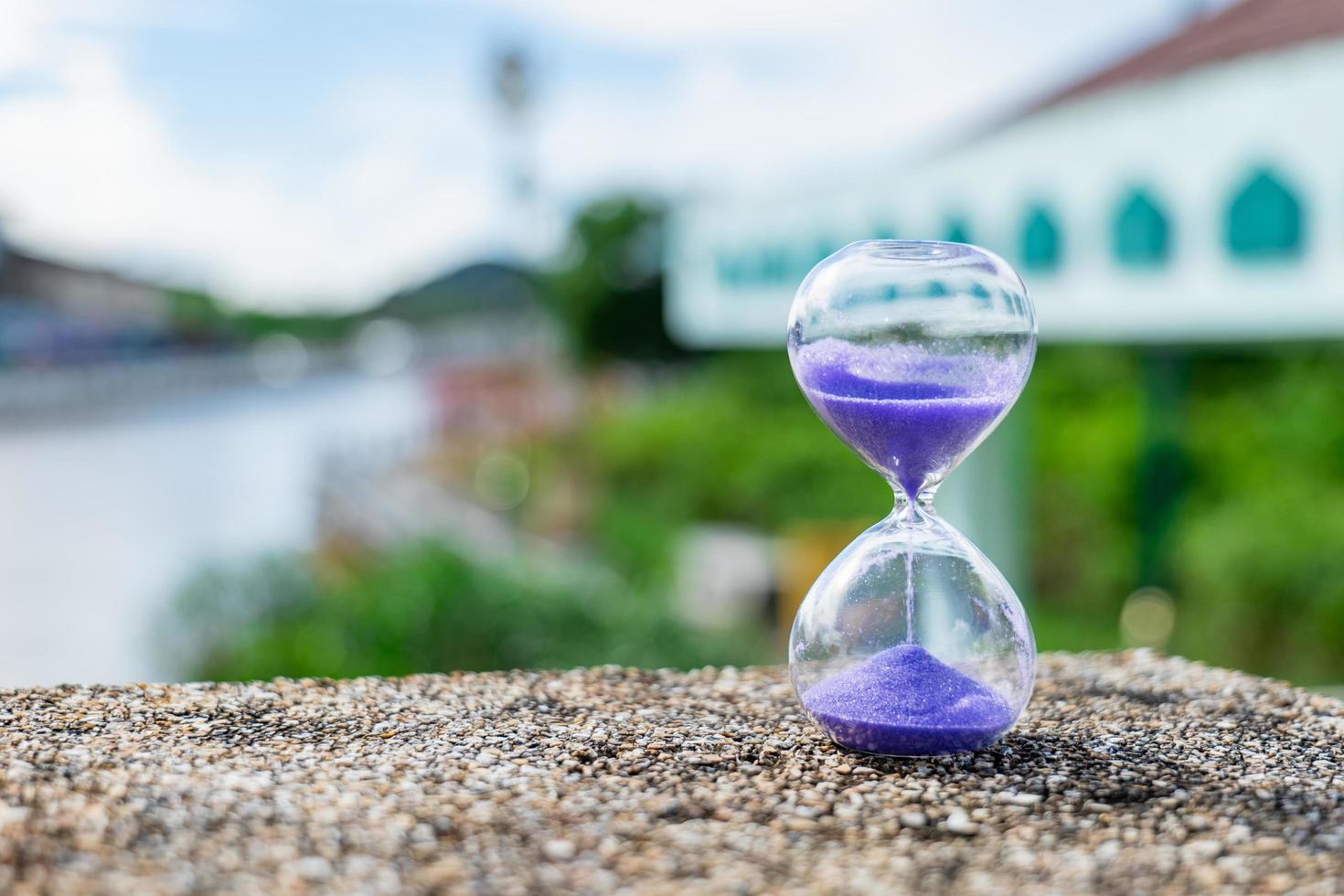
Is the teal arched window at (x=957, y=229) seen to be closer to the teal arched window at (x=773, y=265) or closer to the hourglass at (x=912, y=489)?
the teal arched window at (x=773, y=265)

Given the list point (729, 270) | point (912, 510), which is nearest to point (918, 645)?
point (912, 510)

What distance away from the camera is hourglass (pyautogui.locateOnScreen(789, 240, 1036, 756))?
6.33ft

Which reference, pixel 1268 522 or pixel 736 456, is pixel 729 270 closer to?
pixel 1268 522

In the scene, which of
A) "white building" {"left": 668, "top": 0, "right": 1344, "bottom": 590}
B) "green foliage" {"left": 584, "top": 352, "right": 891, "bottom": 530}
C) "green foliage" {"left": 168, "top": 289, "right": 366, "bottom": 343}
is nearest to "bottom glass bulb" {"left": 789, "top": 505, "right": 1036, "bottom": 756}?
"white building" {"left": 668, "top": 0, "right": 1344, "bottom": 590}

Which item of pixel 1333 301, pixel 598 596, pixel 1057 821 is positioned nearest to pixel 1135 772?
pixel 1057 821

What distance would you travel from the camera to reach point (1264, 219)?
5.11 meters

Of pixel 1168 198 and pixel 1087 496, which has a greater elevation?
pixel 1168 198

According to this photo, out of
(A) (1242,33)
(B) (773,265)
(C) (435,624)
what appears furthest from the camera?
(B) (773,265)

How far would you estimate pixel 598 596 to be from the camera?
8.60m

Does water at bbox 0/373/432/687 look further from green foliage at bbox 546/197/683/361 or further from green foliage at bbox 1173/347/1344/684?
green foliage at bbox 1173/347/1344/684

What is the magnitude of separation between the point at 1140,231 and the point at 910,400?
4145 mm

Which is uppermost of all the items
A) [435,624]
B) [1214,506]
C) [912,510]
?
[912,510]

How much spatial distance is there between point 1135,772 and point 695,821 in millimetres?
624

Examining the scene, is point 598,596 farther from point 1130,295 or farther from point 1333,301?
point 1333,301
